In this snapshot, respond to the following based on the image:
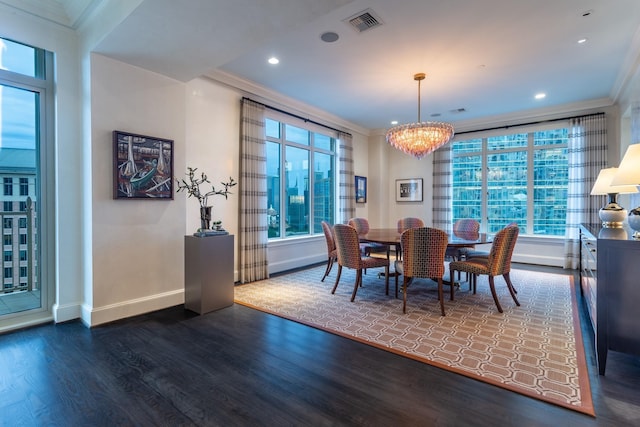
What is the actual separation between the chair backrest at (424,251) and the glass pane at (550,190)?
13.0 feet

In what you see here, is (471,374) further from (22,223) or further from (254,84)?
(254,84)

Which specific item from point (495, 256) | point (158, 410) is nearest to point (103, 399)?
point (158, 410)

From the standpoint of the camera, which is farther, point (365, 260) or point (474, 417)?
point (365, 260)

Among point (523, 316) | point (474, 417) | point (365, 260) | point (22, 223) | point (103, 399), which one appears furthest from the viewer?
point (365, 260)

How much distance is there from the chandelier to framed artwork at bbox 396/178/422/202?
2722mm

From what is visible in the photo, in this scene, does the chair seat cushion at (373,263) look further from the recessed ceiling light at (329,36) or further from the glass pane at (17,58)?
the glass pane at (17,58)

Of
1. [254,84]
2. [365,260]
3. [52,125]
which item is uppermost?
[254,84]

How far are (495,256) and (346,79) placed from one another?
2942 millimetres

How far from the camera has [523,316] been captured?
312cm

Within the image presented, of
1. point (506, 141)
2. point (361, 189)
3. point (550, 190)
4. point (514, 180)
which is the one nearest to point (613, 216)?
point (550, 190)

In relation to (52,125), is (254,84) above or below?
above

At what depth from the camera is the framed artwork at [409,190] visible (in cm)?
703

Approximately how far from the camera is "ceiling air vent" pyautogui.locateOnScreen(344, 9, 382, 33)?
2.77m

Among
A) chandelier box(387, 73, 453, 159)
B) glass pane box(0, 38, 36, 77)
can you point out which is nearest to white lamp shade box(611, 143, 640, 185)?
chandelier box(387, 73, 453, 159)
